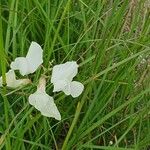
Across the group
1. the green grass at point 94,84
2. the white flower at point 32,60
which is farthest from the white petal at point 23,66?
the green grass at point 94,84

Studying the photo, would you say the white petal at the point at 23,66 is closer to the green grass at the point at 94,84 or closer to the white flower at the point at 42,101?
the white flower at the point at 42,101

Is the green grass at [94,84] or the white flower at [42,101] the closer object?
the white flower at [42,101]

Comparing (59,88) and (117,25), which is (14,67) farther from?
(117,25)

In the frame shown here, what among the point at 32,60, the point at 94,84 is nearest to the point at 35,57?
the point at 32,60

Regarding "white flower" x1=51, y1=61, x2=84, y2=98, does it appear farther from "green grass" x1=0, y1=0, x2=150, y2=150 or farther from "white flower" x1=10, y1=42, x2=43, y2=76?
"green grass" x1=0, y1=0, x2=150, y2=150

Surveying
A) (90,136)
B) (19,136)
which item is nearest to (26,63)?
(19,136)

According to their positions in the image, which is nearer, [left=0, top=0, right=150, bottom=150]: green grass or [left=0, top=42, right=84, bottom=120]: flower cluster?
[left=0, top=42, right=84, bottom=120]: flower cluster

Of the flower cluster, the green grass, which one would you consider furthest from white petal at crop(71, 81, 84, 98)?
the green grass

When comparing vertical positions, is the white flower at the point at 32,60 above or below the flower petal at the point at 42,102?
above

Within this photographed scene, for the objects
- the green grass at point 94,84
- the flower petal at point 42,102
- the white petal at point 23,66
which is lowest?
the green grass at point 94,84
